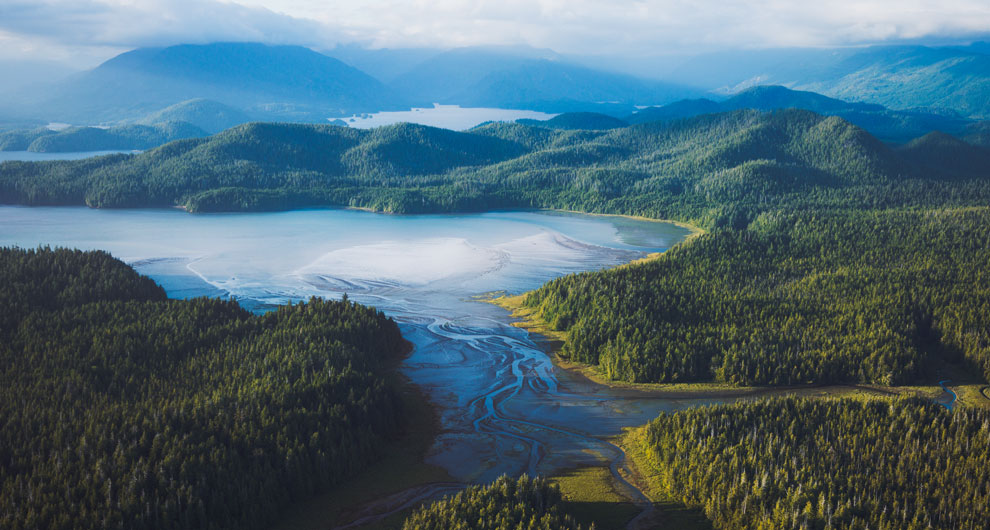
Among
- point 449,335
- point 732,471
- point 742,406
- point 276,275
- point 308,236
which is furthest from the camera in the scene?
point 308,236

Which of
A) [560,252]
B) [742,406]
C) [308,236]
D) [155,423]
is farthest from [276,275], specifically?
[742,406]

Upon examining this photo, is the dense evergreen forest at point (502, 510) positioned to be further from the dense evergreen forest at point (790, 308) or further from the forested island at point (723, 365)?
the dense evergreen forest at point (790, 308)

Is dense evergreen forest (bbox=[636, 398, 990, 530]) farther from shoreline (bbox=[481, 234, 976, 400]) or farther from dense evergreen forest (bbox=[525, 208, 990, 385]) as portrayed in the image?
dense evergreen forest (bbox=[525, 208, 990, 385])

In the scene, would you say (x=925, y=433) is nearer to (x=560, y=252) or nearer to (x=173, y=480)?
(x=173, y=480)

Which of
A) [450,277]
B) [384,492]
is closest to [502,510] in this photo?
[384,492]

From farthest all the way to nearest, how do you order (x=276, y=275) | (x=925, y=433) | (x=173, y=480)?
(x=276, y=275) → (x=925, y=433) → (x=173, y=480)
